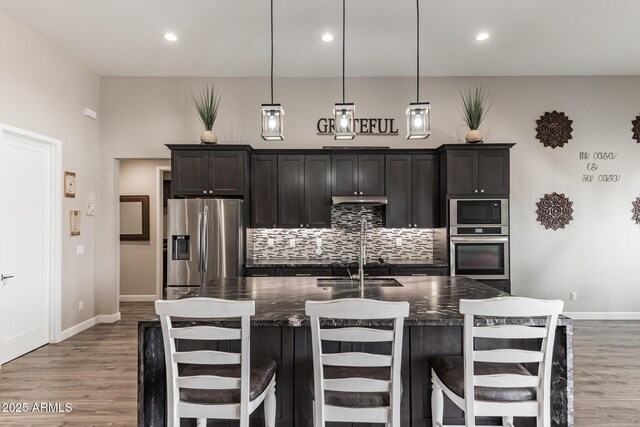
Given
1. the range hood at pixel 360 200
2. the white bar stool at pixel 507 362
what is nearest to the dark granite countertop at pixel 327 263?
the range hood at pixel 360 200

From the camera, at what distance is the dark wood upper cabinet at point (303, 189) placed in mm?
4961

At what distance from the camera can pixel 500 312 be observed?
174 centimetres

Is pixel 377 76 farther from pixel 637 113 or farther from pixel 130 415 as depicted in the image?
pixel 130 415

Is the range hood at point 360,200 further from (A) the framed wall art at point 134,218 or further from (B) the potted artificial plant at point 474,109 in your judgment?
(A) the framed wall art at point 134,218

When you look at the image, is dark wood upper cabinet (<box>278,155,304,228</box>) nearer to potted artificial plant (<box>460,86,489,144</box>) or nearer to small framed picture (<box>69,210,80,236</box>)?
potted artificial plant (<box>460,86,489,144</box>)

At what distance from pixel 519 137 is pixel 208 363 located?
17.2ft

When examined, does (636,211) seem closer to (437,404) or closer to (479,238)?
(479,238)

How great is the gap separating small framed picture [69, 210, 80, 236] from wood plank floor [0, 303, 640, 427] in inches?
51.8

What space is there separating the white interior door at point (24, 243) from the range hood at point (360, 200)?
136 inches

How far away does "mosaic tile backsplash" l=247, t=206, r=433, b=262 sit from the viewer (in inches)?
208

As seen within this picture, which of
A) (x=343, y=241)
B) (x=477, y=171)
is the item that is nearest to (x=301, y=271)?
(x=343, y=241)

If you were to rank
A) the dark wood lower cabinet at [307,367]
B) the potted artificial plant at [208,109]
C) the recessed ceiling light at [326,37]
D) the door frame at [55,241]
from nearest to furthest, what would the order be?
the dark wood lower cabinet at [307,367] < the recessed ceiling light at [326,37] < the door frame at [55,241] < the potted artificial plant at [208,109]

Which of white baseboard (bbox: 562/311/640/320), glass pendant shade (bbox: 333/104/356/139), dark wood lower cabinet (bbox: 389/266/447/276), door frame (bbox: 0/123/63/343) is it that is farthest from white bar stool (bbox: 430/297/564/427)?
door frame (bbox: 0/123/63/343)

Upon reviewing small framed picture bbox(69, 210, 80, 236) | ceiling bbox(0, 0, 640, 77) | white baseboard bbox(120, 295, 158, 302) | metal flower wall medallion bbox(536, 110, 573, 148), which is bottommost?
white baseboard bbox(120, 295, 158, 302)
